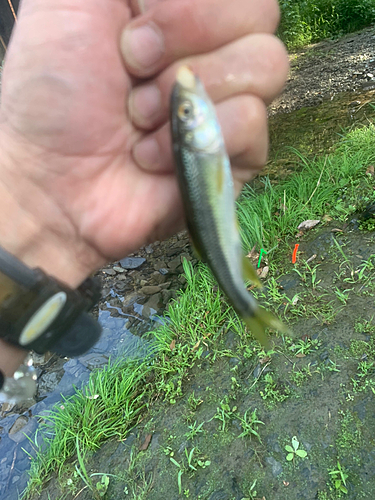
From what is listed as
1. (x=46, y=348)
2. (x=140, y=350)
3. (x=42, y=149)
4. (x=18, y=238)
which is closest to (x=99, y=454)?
(x=140, y=350)

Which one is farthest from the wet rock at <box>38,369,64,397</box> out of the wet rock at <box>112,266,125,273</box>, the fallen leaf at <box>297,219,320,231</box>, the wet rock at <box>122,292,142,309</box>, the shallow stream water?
the fallen leaf at <box>297,219,320,231</box>

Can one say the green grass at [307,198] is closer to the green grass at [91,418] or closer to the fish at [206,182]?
the green grass at [91,418]

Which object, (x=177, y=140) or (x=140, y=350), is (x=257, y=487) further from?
(x=177, y=140)

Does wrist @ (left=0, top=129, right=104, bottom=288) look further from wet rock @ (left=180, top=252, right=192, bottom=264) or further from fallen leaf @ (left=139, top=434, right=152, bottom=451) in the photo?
wet rock @ (left=180, top=252, right=192, bottom=264)

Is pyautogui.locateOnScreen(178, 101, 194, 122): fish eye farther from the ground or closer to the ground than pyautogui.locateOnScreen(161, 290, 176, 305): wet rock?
farther from the ground

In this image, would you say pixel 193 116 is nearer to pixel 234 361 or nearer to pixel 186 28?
pixel 186 28

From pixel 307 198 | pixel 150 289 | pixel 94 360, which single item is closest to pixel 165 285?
pixel 150 289
